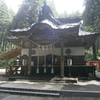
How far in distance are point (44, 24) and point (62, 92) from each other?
194 inches

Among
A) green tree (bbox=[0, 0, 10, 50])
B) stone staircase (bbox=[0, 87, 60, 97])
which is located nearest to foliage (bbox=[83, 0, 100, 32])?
stone staircase (bbox=[0, 87, 60, 97])

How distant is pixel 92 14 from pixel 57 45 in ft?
44.0

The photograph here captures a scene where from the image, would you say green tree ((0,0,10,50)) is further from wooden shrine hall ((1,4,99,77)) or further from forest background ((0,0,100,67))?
wooden shrine hall ((1,4,99,77))

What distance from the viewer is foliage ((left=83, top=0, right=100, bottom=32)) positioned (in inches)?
736

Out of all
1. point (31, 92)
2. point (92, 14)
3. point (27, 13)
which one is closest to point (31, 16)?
point (27, 13)

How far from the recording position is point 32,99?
4496mm

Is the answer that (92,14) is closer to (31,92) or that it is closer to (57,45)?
(57,45)

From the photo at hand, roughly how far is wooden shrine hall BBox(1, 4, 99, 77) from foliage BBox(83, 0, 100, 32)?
10.1m

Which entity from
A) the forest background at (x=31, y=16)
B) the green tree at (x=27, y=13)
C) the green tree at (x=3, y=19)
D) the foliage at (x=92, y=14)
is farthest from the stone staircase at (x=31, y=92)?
the green tree at (x=3, y=19)

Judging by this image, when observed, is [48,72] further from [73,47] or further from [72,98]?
[72,98]

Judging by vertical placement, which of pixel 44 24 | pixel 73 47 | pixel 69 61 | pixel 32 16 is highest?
pixel 32 16

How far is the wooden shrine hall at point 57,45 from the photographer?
7.99 meters

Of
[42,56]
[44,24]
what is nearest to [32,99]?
[44,24]

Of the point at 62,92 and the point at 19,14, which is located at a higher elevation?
the point at 19,14
